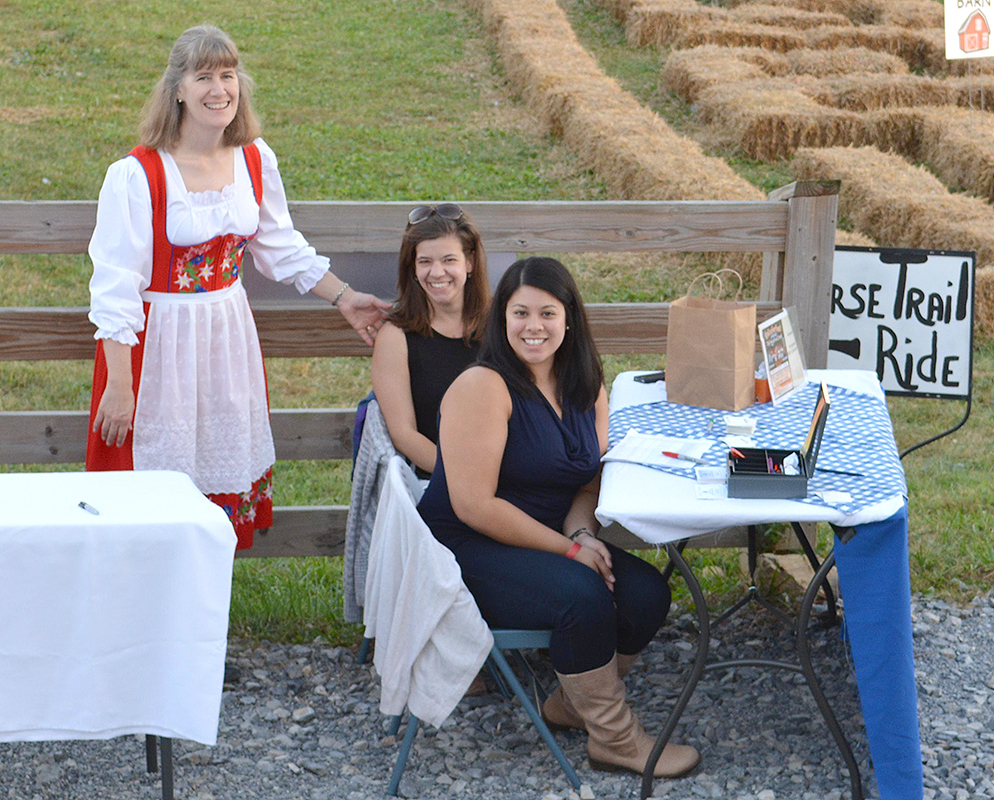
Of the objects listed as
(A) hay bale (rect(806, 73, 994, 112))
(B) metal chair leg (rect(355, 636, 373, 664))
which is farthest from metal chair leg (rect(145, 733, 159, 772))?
(A) hay bale (rect(806, 73, 994, 112))

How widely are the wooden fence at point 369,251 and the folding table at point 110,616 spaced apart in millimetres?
1209

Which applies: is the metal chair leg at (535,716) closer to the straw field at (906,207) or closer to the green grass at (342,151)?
the green grass at (342,151)

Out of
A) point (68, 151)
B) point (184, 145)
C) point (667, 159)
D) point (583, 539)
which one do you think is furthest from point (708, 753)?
point (68, 151)

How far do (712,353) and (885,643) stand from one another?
106 cm

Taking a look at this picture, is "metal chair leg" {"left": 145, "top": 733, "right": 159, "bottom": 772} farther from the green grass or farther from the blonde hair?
the blonde hair

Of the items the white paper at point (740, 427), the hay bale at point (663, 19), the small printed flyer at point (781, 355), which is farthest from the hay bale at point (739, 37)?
the white paper at point (740, 427)

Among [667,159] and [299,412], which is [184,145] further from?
[667,159]

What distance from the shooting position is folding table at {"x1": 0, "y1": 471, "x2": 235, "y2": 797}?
2.63m

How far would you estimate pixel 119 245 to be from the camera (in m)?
3.27

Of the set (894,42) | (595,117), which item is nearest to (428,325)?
(595,117)

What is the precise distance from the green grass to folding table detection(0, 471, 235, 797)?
1353 millimetres

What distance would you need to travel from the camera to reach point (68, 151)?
10344mm

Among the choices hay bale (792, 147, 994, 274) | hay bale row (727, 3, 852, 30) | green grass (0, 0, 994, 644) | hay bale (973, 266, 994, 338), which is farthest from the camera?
hay bale row (727, 3, 852, 30)

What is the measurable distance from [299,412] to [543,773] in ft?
4.92
